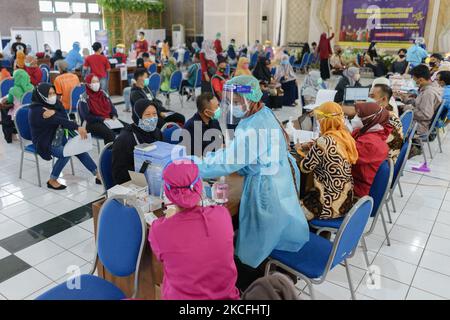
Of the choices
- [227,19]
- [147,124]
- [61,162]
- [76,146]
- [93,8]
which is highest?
[93,8]

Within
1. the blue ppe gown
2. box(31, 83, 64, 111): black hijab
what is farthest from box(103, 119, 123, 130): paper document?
the blue ppe gown

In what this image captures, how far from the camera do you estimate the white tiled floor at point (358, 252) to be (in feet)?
8.76

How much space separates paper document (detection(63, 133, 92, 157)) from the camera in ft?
13.3

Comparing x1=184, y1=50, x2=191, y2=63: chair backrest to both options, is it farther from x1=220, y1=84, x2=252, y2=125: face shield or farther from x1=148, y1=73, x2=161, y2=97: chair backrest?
x1=220, y1=84, x2=252, y2=125: face shield

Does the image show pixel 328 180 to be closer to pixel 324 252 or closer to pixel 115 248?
pixel 324 252

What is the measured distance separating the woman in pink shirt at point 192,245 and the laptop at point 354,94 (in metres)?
3.45

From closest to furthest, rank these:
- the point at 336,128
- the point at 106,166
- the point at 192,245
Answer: the point at 192,245 < the point at 336,128 < the point at 106,166

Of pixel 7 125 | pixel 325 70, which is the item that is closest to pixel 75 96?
pixel 7 125

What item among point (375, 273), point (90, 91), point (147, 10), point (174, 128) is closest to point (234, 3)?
point (147, 10)

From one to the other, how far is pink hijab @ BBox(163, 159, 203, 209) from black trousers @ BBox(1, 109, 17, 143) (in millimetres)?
4830

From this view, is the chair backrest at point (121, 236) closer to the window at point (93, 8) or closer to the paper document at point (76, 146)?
the paper document at point (76, 146)

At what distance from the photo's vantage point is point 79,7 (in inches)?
588

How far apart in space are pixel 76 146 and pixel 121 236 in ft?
8.35

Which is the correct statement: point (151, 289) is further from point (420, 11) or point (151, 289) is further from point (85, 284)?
point (420, 11)
